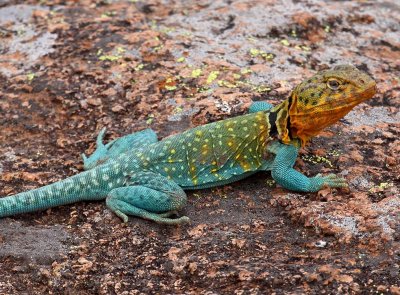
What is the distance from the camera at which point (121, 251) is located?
4.27 m

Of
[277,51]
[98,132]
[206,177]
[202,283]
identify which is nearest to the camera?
[202,283]

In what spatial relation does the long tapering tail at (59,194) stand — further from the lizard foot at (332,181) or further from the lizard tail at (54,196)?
the lizard foot at (332,181)

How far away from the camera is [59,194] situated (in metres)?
4.81

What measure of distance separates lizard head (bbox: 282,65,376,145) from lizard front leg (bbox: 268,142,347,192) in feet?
0.36

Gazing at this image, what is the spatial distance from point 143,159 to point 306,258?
63.9 inches

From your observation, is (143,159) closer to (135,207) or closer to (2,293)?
(135,207)

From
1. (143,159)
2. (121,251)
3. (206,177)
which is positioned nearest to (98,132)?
(143,159)

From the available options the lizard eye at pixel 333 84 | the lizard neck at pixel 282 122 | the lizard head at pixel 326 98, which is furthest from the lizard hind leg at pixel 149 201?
the lizard eye at pixel 333 84

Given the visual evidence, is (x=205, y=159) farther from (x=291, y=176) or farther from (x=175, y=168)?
(x=291, y=176)

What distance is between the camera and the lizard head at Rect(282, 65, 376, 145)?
4754 mm

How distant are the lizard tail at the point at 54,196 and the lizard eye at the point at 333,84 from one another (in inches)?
72.7

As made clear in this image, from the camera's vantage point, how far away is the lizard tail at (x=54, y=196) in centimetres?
473

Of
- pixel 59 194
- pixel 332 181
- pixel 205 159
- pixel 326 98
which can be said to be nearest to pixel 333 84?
pixel 326 98

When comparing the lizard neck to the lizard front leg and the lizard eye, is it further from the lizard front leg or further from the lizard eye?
the lizard eye
